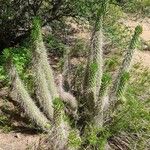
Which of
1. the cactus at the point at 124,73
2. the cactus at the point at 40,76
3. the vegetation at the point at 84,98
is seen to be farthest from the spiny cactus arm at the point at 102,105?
the cactus at the point at 40,76

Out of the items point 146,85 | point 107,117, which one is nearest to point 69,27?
point 146,85

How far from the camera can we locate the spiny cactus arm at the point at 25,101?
5.77 m

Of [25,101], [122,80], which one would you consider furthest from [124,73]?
[25,101]

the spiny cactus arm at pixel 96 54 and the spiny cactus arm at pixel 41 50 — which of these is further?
the spiny cactus arm at pixel 96 54

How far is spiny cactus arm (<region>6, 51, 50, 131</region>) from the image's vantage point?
5.77 m

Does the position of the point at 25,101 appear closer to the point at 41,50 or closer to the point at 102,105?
the point at 41,50

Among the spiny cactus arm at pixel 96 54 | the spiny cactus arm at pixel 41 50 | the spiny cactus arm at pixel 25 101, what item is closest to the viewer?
the spiny cactus arm at pixel 41 50

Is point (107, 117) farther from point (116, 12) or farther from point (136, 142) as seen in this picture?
point (116, 12)

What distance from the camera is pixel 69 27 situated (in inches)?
388

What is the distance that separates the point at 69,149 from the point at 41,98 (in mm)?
1145

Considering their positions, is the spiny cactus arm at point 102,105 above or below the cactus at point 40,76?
below

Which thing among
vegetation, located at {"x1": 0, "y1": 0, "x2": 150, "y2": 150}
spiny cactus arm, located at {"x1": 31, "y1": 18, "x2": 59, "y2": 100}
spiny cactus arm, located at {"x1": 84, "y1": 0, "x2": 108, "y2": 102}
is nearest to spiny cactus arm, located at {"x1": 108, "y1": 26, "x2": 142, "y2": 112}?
vegetation, located at {"x1": 0, "y1": 0, "x2": 150, "y2": 150}

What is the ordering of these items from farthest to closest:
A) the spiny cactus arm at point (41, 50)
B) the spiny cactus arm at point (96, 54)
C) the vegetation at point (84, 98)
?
the spiny cactus arm at point (96, 54) < the spiny cactus arm at point (41, 50) < the vegetation at point (84, 98)

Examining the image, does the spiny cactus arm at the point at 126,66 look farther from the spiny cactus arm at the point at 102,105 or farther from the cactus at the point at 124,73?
the spiny cactus arm at the point at 102,105
